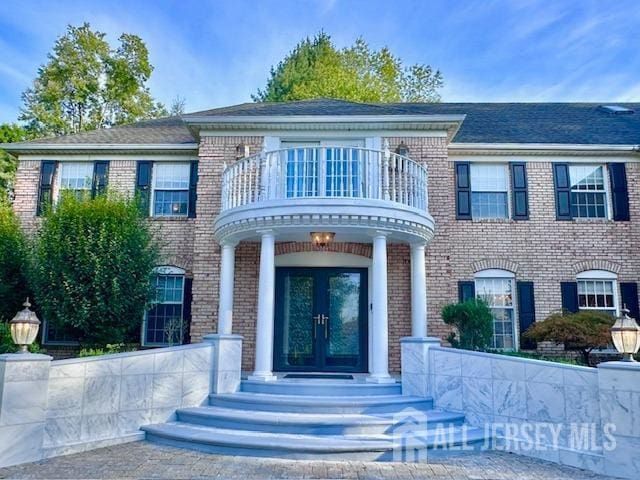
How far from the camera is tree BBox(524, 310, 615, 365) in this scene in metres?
8.80

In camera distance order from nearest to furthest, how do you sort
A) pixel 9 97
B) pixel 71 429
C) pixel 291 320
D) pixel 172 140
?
pixel 71 429 < pixel 291 320 < pixel 172 140 < pixel 9 97

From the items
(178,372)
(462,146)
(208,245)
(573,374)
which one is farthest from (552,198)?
(178,372)

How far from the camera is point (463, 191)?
11.0m

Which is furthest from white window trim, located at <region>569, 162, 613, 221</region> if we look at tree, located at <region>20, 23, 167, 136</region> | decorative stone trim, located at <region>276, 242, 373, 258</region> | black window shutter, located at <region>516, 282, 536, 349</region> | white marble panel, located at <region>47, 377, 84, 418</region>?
tree, located at <region>20, 23, 167, 136</region>

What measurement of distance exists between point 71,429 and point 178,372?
163 centimetres

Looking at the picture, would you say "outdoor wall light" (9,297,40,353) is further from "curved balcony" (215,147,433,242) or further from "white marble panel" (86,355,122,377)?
"curved balcony" (215,147,433,242)

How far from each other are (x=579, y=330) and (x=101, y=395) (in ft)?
27.8

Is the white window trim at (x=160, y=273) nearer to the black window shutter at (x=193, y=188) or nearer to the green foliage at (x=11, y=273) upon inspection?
the black window shutter at (x=193, y=188)

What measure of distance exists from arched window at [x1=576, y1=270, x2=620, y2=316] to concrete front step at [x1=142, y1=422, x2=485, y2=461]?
19.9ft

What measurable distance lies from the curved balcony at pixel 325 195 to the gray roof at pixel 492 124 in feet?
7.01

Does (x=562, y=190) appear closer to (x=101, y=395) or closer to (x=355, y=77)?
(x=101, y=395)

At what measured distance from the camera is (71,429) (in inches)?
233

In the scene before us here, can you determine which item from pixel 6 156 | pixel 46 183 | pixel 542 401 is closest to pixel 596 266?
pixel 542 401

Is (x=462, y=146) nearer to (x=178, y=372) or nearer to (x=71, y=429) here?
(x=178, y=372)
